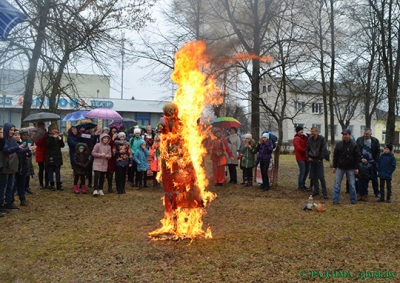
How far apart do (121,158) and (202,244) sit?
5193mm

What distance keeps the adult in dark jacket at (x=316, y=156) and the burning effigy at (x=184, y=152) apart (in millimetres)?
4974

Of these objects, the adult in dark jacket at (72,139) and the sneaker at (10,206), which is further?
the adult in dark jacket at (72,139)

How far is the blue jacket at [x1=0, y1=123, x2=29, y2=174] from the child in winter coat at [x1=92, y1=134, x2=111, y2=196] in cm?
Answer: 259

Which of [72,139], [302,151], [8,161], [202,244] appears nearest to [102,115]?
[72,139]

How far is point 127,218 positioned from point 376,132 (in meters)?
54.8

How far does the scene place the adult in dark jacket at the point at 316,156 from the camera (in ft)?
32.2

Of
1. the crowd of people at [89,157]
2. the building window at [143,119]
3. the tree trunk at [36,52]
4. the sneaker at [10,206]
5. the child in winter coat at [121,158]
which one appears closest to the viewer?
the sneaker at [10,206]

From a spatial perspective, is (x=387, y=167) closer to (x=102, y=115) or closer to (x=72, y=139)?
(x=72, y=139)

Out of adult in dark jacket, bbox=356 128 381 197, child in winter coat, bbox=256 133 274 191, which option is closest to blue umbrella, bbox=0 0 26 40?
child in winter coat, bbox=256 133 274 191

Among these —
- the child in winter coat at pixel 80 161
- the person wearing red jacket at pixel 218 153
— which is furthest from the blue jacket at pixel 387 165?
the child in winter coat at pixel 80 161

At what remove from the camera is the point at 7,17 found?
7.29 metres

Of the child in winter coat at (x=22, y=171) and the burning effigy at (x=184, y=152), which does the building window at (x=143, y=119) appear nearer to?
the child in winter coat at (x=22, y=171)

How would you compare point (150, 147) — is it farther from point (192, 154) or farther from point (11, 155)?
point (192, 154)

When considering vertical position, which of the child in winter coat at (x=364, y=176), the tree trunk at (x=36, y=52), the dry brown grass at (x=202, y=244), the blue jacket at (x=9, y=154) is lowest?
the dry brown grass at (x=202, y=244)
